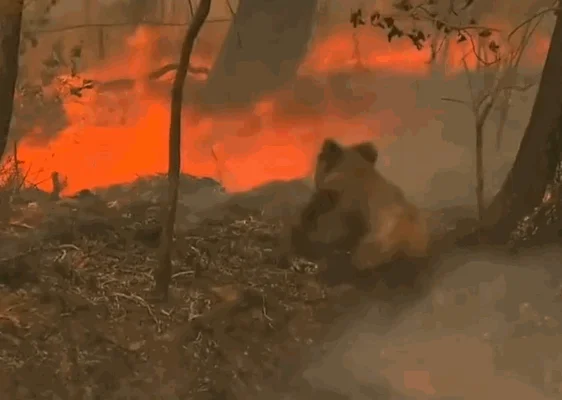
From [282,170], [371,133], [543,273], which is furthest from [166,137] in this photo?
[543,273]

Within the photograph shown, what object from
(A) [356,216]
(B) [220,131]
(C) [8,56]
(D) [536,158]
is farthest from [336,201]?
(C) [8,56]

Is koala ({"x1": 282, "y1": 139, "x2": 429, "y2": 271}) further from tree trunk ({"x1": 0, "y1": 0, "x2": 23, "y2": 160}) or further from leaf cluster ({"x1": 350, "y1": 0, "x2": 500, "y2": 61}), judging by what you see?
tree trunk ({"x1": 0, "y1": 0, "x2": 23, "y2": 160})

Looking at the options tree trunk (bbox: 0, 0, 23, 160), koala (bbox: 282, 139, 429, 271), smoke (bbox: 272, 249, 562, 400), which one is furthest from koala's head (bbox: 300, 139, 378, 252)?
tree trunk (bbox: 0, 0, 23, 160)

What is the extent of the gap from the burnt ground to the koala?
4cm

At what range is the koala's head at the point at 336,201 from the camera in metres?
1.28

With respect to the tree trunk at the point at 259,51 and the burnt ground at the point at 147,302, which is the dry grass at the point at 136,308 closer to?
the burnt ground at the point at 147,302

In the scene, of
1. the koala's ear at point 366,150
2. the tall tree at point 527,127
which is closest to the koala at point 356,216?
the koala's ear at point 366,150

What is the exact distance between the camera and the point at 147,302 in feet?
3.83

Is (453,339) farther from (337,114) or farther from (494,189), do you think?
(337,114)

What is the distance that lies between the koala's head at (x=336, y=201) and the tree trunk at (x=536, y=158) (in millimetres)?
213

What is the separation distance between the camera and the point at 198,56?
1.22 meters

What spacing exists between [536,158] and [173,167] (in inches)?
22.8

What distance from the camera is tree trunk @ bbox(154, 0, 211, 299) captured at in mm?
1134

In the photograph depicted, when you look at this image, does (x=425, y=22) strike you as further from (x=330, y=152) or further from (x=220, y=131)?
(x=220, y=131)
